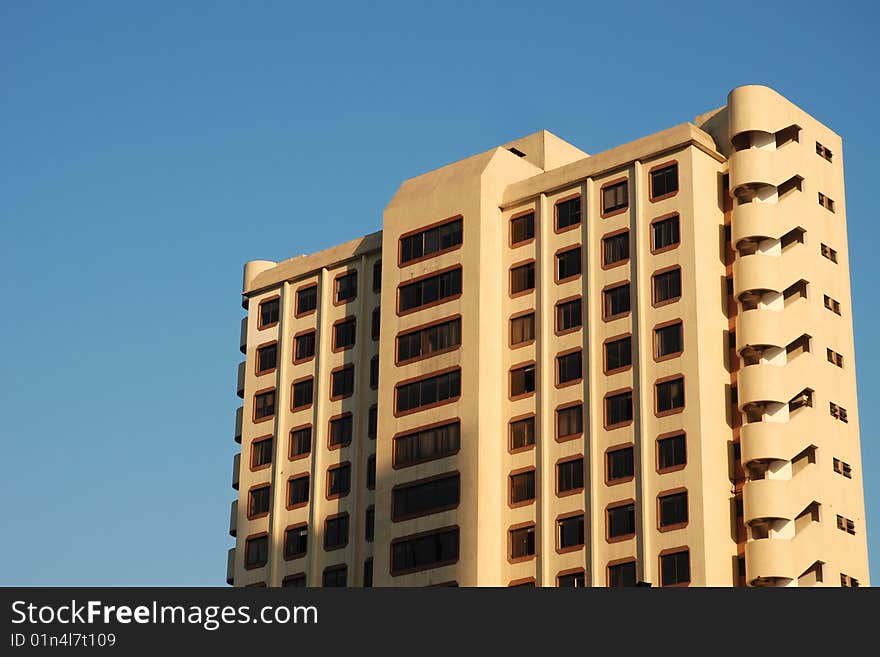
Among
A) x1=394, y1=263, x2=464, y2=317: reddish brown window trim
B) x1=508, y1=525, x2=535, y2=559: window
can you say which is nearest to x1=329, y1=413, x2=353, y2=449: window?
x1=394, y1=263, x2=464, y2=317: reddish brown window trim

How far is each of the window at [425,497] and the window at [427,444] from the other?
4.76 feet

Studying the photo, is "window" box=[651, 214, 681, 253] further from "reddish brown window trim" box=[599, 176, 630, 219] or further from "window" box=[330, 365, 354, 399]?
"window" box=[330, 365, 354, 399]

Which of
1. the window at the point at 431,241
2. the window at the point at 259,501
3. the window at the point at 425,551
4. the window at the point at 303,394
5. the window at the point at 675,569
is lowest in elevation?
the window at the point at 675,569

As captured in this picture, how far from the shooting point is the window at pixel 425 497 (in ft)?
353

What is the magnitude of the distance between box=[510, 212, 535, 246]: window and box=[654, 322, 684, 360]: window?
40.1ft

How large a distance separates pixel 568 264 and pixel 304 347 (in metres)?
22.8

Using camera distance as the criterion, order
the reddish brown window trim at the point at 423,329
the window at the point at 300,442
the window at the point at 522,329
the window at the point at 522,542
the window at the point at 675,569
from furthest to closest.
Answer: the window at the point at 300,442 < the reddish brown window trim at the point at 423,329 < the window at the point at 522,329 < the window at the point at 522,542 < the window at the point at 675,569

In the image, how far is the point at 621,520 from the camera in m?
103

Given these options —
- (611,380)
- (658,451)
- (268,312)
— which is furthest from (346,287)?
(658,451)

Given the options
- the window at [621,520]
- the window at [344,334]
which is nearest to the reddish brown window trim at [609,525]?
the window at [621,520]

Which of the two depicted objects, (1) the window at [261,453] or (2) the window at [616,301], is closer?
(2) the window at [616,301]

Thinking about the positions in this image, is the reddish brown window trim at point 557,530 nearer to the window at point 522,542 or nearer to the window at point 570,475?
the window at point 570,475

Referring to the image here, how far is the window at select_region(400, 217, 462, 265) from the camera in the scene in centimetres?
11356

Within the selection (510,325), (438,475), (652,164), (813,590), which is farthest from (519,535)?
(813,590)
